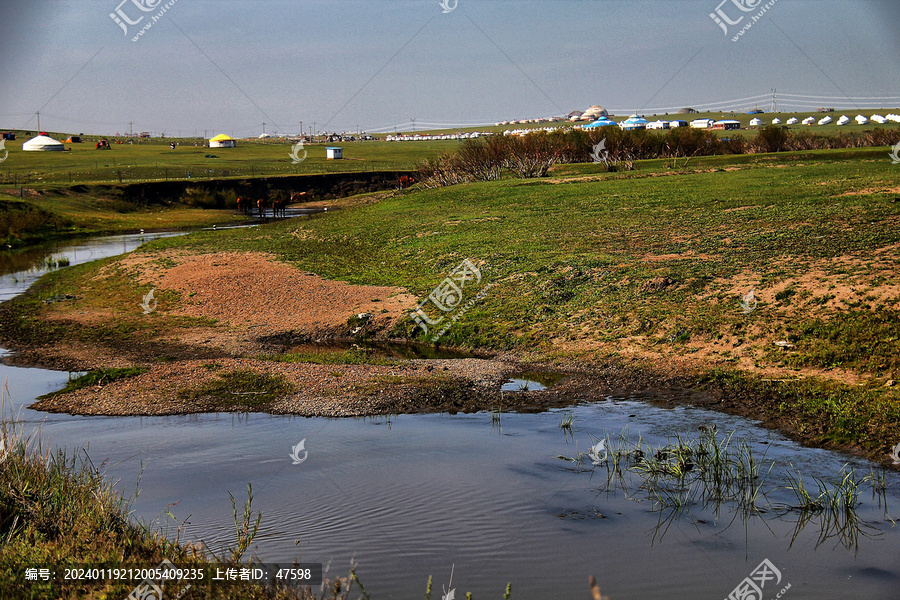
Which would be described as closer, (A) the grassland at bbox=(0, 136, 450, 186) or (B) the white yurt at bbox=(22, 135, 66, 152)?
(A) the grassland at bbox=(0, 136, 450, 186)

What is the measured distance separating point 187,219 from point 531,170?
23.1m

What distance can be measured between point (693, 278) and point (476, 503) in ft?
32.1

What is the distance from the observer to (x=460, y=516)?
27.2ft

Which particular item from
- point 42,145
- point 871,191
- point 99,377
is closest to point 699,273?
point 871,191

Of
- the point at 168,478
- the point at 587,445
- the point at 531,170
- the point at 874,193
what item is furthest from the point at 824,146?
the point at 168,478

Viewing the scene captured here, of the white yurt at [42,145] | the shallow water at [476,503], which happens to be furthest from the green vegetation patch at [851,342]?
the white yurt at [42,145]

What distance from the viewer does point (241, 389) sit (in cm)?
1356

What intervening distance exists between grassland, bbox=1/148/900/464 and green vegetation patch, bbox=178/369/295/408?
4.40 meters

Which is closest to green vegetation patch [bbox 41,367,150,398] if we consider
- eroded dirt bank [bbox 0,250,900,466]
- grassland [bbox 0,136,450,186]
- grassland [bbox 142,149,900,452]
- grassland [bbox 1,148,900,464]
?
eroded dirt bank [bbox 0,250,900,466]

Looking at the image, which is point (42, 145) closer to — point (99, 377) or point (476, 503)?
point (99, 377)

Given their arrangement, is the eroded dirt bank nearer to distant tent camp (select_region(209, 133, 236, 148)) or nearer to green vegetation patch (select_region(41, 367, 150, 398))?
green vegetation patch (select_region(41, 367, 150, 398))

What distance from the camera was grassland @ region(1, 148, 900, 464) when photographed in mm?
12070

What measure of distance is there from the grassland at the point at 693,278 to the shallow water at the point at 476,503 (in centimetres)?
156

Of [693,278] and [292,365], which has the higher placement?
[693,278]
